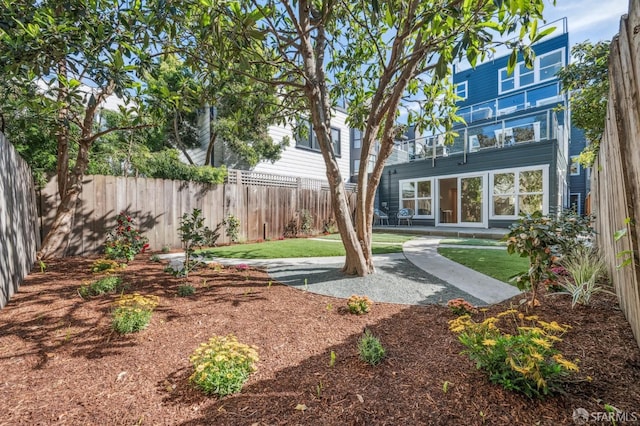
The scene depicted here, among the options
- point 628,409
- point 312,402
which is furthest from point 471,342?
point 312,402

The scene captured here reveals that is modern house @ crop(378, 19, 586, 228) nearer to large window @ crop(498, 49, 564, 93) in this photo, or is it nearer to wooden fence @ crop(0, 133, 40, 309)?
large window @ crop(498, 49, 564, 93)

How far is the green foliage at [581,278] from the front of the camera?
273 cm

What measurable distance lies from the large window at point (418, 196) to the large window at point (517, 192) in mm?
2657

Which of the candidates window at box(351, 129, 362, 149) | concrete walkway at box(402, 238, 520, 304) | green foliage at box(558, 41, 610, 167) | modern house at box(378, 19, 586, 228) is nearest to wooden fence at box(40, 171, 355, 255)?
concrete walkway at box(402, 238, 520, 304)

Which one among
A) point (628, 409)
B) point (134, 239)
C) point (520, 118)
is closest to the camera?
point (628, 409)

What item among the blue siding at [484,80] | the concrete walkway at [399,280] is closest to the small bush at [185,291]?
the concrete walkway at [399,280]

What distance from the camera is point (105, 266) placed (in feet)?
14.5

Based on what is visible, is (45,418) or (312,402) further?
(312,402)

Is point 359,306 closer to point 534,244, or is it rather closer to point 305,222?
point 534,244

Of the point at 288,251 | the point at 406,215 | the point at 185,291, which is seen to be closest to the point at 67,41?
the point at 185,291

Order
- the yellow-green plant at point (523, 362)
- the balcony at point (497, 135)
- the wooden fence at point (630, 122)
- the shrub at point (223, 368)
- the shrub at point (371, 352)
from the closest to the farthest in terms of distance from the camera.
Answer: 1. the wooden fence at point (630, 122)
2. the yellow-green plant at point (523, 362)
3. the shrub at point (223, 368)
4. the shrub at point (371, 352)
5. the balcony at point (497, 135)

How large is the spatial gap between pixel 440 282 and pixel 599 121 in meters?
5.13

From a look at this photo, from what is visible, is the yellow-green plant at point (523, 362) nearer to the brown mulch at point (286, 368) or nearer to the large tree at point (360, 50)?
the brown mulch at point (286, 368)

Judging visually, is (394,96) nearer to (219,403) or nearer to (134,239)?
(219,403)
